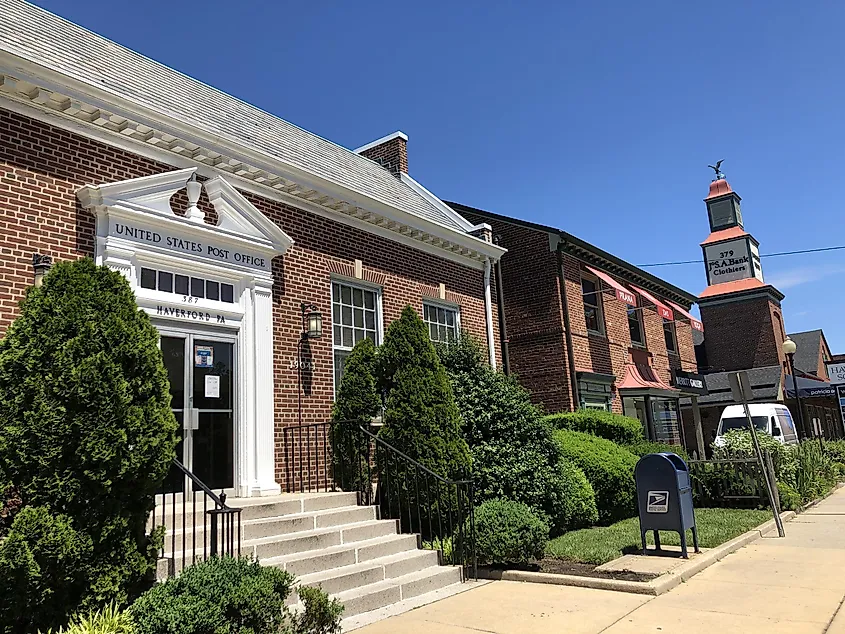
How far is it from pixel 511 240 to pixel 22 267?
490 inches

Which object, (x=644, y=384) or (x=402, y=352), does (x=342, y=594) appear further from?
(x=644, y=384)

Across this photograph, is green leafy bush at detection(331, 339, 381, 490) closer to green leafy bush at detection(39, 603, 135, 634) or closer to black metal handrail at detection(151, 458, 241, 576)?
black metal handrail at detection(151, 458, 241, 576)

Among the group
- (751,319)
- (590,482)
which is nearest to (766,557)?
(590,482)

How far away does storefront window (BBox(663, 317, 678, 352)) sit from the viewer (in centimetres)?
2296

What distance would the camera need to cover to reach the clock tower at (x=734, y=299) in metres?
36.2

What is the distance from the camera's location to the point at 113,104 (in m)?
8.14

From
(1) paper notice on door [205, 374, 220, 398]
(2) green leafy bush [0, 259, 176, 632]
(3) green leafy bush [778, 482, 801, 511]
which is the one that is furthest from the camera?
(3) green leafy bush [778, 482, 801, 511]

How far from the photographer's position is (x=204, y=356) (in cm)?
883

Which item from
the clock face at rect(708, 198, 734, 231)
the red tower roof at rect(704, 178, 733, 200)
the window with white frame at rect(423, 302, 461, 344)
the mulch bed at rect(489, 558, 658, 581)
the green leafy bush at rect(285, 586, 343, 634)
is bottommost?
the mulch bed at rect(489, 558, 658, 581)

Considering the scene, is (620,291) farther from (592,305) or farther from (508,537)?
(508,537)

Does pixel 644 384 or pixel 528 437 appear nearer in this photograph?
pixel 528 437

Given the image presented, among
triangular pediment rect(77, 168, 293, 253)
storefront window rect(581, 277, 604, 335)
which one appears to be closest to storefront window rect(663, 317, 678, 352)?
storefront window rect(581, 277, 604, 335)

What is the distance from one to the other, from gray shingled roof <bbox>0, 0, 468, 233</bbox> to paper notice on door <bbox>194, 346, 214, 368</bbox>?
3072 mm

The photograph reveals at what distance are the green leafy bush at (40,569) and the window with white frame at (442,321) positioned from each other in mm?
8725
